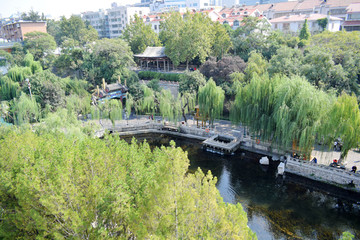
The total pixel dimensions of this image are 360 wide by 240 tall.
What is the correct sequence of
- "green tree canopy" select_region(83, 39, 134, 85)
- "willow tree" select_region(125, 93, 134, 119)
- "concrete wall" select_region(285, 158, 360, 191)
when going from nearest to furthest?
"concrete wall" select_region(285, 158, 360, 191) → "willow tree" select_region(125, 93, 134, 119) → "green tree canopy" select_region(83, 39, 134, 85)

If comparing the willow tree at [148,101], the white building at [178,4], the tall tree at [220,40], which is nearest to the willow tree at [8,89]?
the willow tree at [148,101]

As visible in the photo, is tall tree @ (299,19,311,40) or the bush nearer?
the bush

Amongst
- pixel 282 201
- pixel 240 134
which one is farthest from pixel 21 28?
pixel 282 201

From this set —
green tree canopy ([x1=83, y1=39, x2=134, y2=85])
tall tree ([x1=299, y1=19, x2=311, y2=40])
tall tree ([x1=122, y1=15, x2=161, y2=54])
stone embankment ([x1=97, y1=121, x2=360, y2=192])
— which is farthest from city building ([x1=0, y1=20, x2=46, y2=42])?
tall tree ([x1=299, y1=19, x2=311, y2=40])

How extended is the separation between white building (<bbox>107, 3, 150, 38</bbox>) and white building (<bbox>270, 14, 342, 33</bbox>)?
40.2 metres

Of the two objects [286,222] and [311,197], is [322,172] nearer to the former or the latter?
[311,197]

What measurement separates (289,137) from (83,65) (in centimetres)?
2983

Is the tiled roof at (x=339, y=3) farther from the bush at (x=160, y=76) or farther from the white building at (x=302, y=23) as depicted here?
the bush at (x=160, y=76)

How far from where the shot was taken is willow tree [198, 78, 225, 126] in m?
23.9

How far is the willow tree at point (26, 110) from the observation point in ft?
84.0

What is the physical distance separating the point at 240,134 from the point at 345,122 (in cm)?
947

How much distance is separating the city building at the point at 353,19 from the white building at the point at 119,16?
49.8 metres

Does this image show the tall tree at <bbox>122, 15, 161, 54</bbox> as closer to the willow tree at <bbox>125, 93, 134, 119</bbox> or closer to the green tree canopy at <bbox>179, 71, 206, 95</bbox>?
the willow tree at <bbox>125, 93, 134, 119</bbox>

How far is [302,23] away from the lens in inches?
1656
